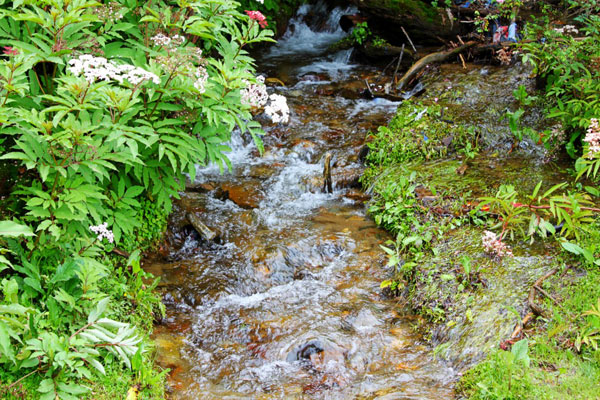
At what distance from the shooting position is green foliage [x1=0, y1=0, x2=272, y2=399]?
298cm

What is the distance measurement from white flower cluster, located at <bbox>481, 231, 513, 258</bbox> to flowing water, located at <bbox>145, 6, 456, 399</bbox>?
1025 mm

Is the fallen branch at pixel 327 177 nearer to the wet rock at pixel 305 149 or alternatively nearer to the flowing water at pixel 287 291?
the flowing water at pixel 287 291

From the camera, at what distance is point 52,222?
3285 mm

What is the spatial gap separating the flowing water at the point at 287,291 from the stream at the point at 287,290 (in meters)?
0.01

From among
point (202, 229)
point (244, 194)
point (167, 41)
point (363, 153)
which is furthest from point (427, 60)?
point (167, 41)

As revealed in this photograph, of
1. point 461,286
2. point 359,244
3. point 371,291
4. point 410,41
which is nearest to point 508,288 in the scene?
point 461,286

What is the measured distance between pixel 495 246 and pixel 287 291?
2.02 meters

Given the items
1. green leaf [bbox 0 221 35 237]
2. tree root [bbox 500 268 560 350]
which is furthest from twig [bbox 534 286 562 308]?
green leaf [bbox 0 221 35 237]

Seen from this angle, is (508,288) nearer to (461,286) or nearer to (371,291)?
(461,286)

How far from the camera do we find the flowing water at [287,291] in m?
3.80

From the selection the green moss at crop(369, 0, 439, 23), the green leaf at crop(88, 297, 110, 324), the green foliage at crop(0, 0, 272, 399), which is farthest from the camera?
the green moss at crop(369, 0, 439, 23)

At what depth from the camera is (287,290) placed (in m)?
4.87

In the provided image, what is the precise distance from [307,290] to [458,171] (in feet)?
8.16

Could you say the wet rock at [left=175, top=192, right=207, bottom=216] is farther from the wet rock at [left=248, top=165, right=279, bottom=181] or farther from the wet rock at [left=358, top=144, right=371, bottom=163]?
the wet rock at [left=358, top=144, right=371, bottom=163]
